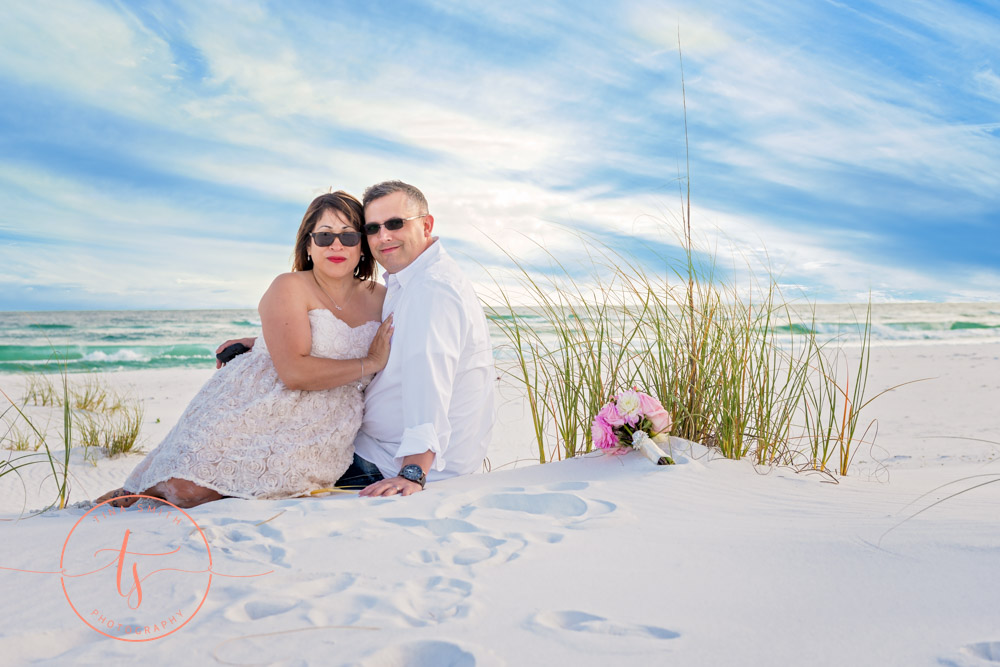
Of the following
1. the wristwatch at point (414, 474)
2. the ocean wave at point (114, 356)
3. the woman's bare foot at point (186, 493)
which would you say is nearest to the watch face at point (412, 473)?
the wristwatch at point (414, 474)

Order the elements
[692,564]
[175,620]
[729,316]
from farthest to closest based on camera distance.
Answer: [729,316] → [692,564] → [175,620]

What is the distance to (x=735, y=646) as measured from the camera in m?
1.58

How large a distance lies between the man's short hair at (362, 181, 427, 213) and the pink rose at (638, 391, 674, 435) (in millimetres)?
1472

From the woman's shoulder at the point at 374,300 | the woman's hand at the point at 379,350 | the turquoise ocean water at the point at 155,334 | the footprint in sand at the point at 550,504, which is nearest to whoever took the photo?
the footprint in sand at the point at 550,504

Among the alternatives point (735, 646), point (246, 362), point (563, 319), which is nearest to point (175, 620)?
point (735, 646)

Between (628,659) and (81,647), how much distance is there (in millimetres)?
1244

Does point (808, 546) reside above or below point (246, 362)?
below

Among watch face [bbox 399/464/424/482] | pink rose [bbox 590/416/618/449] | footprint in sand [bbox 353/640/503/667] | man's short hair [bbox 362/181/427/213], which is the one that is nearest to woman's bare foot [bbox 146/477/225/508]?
watch face [bbox 399/464/424/482]

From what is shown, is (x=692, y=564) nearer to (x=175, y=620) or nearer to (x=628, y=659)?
(x=628, y=659)

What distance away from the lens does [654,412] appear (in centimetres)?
349

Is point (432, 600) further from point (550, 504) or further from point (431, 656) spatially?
point (550, 504)

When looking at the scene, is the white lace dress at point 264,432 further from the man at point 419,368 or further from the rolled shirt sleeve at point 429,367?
the rolled shirt sleeve at point 429,367

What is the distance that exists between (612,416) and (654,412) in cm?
21

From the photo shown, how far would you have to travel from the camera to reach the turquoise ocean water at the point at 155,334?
17.5 meters
